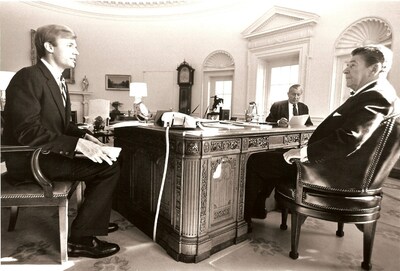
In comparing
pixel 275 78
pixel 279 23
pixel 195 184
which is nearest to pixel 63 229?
pixel 195 184

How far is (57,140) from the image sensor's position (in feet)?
5.57

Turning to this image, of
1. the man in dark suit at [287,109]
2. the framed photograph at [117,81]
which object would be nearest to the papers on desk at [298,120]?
the man in dark suit at [287,109]

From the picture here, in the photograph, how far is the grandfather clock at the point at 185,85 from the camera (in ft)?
27.3

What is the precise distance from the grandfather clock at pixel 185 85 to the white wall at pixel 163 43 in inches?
6.4

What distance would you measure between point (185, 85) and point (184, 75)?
0.98 feet

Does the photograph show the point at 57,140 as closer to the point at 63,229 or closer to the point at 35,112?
the point at 35,112

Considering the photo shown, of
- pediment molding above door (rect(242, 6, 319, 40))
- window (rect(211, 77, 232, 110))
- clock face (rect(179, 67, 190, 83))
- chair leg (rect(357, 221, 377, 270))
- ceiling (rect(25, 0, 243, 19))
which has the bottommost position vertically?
chair leg (rect(357, 221, 377, 270))

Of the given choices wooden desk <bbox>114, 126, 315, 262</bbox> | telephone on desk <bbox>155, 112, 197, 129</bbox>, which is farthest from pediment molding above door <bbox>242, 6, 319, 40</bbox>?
telephone on desk <bbox>155, 112, 197, 129</bbox>

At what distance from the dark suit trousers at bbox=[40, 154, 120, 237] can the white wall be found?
5.13 m

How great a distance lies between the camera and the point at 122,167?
265cm

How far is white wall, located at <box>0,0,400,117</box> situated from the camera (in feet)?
19.1

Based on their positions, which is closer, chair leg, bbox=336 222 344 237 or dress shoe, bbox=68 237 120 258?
dress shoe, bbox=68 237 120 258

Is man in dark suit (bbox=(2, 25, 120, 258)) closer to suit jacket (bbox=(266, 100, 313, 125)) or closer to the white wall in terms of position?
suit jacket (bbox=(266, 100, 313, 125))

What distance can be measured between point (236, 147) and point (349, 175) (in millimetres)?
756
